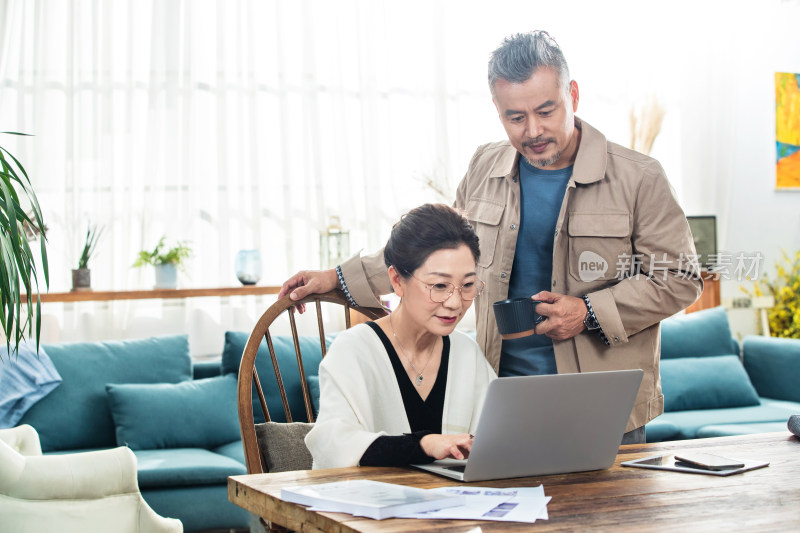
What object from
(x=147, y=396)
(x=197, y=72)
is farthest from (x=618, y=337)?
(x=197, y=72)

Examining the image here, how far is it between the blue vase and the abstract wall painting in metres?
3.41

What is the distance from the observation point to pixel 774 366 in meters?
4.77

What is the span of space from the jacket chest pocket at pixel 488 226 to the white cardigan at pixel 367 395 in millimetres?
298

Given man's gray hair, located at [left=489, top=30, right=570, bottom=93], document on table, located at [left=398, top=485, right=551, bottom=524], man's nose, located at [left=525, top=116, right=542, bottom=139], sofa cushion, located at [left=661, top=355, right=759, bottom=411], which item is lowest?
sofa cushion, located at [left=661, top=355, right=759, bottom=411]

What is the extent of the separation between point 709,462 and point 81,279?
350cm

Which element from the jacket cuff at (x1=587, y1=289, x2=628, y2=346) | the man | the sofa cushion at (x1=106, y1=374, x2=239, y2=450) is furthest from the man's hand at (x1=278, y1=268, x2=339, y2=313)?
the sofa cushion at (x1=106, y1=374, x2=239, y2=450)

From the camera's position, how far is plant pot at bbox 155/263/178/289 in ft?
14.2

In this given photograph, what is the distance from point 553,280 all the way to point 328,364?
0.59m

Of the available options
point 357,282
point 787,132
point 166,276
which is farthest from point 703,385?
point 357,282

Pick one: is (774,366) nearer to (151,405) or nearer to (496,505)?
(151,405)

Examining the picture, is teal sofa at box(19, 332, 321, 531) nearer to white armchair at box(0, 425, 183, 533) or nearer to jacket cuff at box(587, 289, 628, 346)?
white armchair at box(0, 425, 183, 533)

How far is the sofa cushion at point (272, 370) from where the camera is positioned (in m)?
3.94

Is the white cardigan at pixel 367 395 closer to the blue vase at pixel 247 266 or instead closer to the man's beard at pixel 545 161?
the man's beard at pixel 545 161

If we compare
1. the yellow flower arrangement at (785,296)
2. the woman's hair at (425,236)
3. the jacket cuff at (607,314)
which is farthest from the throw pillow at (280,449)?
the yellow flower arrangement at (785,296)
